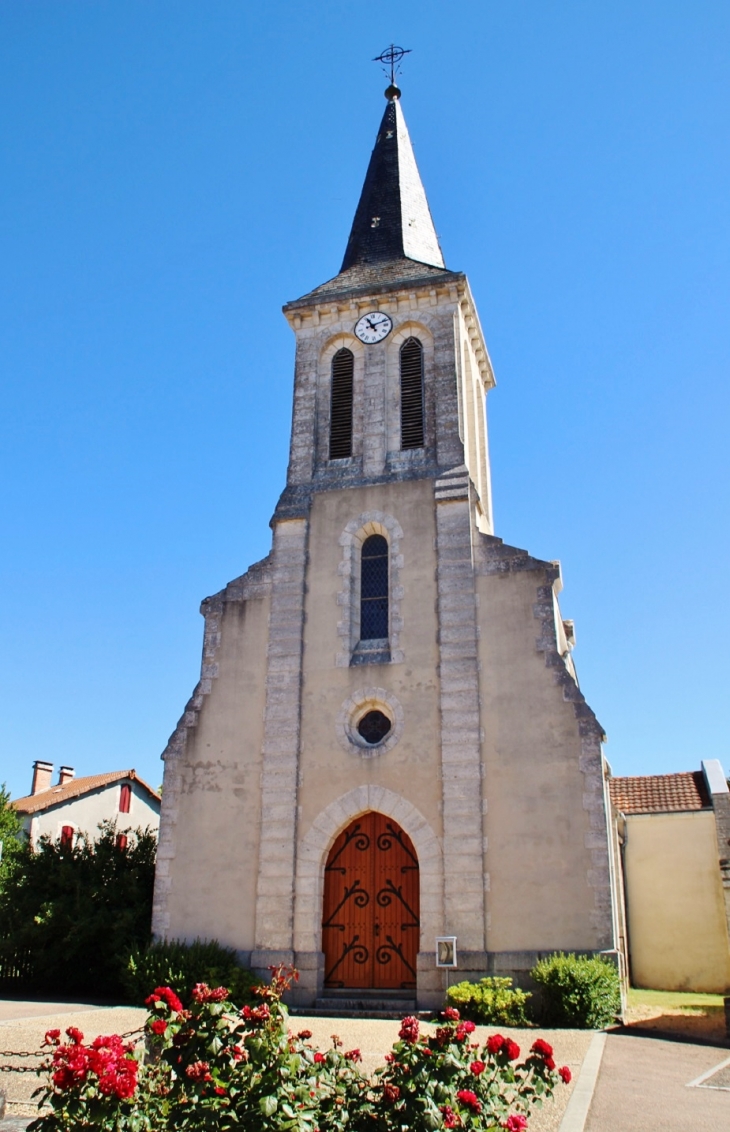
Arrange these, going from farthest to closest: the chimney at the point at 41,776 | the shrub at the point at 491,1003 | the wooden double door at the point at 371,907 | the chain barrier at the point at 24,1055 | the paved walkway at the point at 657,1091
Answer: the chimney at the point at 41,776
the wooden double door at the point at 371,907
the shrub at the point at 491,1003
the chain barrier at the point at 24,1055
the paved walkway at the point at 657,1091

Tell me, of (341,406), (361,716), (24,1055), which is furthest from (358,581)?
(24,1055)

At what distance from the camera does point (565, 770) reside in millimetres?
12508

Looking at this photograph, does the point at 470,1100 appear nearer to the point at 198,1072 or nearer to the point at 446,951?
the point at 198,1072

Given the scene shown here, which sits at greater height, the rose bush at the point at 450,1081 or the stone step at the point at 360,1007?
the rose bush at the point at 450,1081

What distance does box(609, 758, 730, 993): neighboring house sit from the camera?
1730 cm

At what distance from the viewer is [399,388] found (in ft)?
54.0

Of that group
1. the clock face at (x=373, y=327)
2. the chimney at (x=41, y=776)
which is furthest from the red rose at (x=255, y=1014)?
the chimney at (x=41, y=776)

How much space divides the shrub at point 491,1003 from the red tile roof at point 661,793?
878 cm

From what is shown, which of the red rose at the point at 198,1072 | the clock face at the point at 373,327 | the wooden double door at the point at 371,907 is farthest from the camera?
the clock face at the point at 373,327

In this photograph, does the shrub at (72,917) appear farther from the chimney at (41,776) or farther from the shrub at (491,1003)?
the chimney at (41,776)

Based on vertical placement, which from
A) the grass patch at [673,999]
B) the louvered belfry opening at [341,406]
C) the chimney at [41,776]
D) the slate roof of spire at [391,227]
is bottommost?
the grass patch at [673,999]

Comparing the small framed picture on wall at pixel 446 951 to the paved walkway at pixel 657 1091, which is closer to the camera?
the paved walkway at pixel 657 1091

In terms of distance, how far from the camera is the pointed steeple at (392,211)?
60.3 ft

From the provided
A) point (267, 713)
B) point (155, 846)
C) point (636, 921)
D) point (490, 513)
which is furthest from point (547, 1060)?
point (636, 921)
